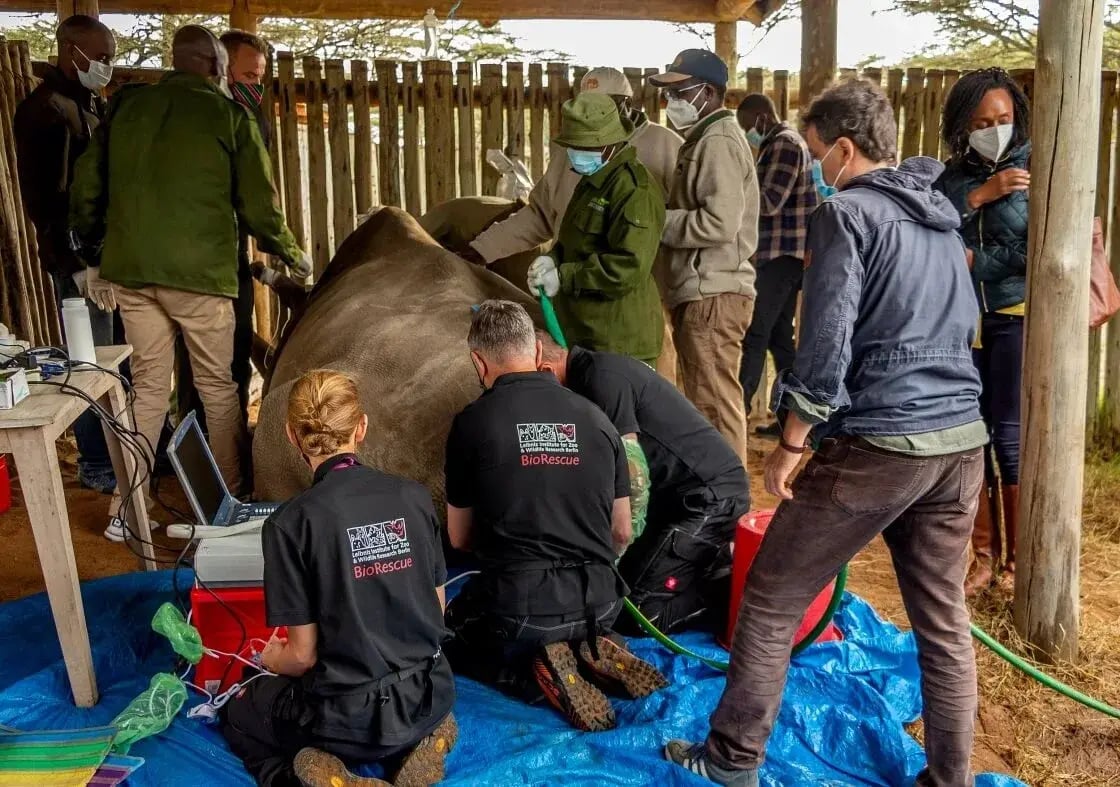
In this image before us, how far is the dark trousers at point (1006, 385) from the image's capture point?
13.3 feet

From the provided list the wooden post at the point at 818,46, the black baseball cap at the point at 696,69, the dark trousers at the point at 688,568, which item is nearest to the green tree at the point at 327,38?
the wooden post at the point at 818,46

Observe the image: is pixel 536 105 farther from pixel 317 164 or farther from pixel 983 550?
pixel 983 550

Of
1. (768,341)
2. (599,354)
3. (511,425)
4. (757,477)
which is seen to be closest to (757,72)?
(768,341)

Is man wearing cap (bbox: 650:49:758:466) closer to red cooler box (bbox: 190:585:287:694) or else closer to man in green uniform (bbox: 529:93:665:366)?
man in green uniform (bbox: 529:93:665:366)

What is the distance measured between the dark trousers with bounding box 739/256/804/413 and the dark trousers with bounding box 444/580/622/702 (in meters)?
3.16

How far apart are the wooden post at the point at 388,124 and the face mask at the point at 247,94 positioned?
39.7 inches

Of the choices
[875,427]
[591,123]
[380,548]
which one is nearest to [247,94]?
[591,123]

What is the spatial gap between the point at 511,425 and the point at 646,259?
1594 millimetres

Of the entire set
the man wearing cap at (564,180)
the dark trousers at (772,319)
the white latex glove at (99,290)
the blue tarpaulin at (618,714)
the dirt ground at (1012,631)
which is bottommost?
the dirt ground at (1012,631)

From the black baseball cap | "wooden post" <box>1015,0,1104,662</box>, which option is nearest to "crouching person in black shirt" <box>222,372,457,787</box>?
"wooden post" <box>1015,0,1104,662</box>

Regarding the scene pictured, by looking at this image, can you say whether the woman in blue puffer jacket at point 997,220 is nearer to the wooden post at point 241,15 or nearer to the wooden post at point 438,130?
the wooden post at point 438,130

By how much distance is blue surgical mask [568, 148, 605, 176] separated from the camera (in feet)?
14.6

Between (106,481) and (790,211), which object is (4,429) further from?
(790,211)

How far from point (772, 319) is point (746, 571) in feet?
9.70
